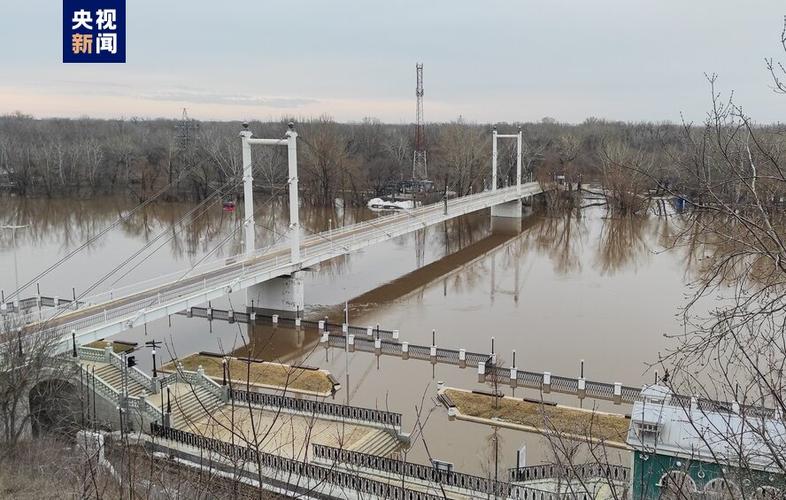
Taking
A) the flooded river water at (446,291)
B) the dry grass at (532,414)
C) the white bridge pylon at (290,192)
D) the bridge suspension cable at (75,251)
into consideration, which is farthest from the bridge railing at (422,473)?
the white bridge pylon at (290,192)

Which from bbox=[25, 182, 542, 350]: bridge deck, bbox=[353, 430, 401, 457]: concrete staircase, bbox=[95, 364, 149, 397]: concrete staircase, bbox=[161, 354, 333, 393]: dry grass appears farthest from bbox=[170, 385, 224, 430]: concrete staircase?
bbox=[353, 430, 401, 457]: concrete staircase

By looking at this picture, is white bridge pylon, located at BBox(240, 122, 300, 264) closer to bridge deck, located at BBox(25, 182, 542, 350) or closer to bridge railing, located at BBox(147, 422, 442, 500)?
bridge deck, located at BBox(25, 182, 542, 350)

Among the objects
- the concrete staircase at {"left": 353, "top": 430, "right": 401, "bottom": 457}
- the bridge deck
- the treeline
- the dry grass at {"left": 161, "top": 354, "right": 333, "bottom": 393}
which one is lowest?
the concrete staircase at {"left": 353, "top": 430, "right": 401, "bottom": 457}

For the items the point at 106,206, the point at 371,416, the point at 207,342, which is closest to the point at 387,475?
the point at 371,416

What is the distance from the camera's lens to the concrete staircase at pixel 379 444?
11289 mm

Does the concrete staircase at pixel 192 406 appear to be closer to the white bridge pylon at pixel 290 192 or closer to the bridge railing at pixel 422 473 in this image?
the bridge railing at pixel 422 473

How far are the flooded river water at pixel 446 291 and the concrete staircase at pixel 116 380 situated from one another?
47.7 inches

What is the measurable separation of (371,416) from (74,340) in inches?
227

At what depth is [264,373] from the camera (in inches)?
609

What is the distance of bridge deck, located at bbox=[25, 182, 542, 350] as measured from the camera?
45.6 ft

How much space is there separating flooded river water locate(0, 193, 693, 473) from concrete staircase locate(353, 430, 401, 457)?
1.36ft

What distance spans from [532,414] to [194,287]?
29.2 ft

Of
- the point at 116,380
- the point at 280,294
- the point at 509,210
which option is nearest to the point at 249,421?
the point at 116,380

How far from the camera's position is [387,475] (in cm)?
973
